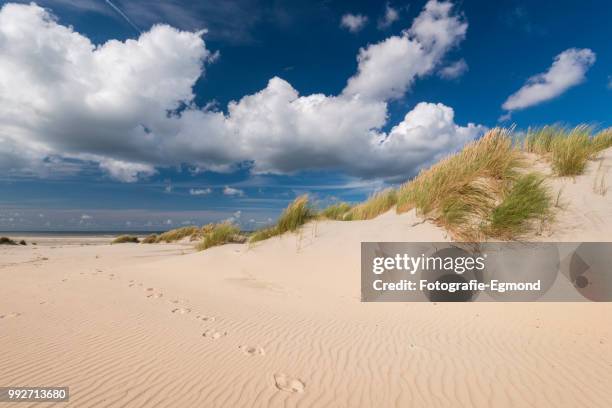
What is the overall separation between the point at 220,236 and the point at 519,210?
972 centimetres

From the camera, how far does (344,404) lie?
2375mm

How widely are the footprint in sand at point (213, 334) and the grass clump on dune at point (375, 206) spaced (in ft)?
24.9

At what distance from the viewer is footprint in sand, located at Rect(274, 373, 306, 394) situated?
2.55m

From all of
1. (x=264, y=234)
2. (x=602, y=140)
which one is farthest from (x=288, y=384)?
(x=602, y=140)

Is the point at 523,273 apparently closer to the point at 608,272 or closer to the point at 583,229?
the point at 608,272

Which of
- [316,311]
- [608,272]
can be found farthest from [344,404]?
[608,272]

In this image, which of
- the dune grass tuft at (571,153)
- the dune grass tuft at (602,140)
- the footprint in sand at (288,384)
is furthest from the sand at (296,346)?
the dune grass tuft at (602,140)

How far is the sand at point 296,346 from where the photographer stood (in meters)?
2.49

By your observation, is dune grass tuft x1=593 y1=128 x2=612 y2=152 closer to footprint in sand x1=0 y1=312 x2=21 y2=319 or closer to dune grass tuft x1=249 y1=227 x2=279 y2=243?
dune grass tuft x1=249 y1=227 x2=279 y2=243

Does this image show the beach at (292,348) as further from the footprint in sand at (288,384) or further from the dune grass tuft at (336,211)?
the dune grass tuft at (336,211)

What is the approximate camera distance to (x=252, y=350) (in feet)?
10.7

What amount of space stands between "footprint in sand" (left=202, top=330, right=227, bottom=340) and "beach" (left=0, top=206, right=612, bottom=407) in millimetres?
13

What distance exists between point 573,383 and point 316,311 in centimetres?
314

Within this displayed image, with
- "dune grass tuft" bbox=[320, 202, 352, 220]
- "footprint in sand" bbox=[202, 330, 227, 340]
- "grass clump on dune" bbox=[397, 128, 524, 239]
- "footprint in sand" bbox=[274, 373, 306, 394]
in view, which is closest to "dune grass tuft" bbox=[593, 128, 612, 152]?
"grass clump on dune" bbox=[397, 128, 524, 239]
